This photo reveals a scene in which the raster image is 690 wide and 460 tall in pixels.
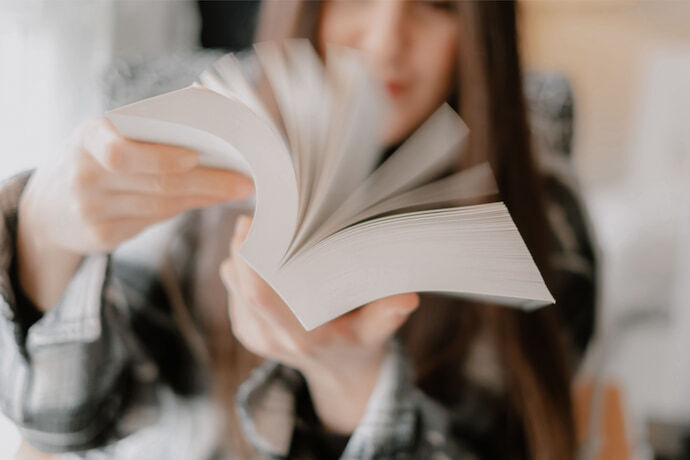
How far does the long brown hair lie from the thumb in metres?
0.21

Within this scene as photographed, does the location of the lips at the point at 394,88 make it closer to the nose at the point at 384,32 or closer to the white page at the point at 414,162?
the nose at the point at 384,32

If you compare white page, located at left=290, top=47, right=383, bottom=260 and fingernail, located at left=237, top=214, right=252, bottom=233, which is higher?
white page, located at left=290, top=47, right=383, bottom=260

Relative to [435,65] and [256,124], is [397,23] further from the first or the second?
[256,124]

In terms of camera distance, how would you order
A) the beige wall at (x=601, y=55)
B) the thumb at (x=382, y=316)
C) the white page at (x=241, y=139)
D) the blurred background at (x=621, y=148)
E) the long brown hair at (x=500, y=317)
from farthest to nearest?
the beige wall at (x=601, y=55) < the blurred background at (x=621, y=148) < the long brown hair at (x=500, y=317) < the thumb at (x=382, y=316) < the white page at (x=241, y=139)

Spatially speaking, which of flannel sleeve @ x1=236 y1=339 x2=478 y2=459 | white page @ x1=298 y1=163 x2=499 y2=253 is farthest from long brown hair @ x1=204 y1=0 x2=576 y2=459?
white page @ x1=298 y1=163 x2=499 y2=253

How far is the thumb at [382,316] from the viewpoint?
41cm

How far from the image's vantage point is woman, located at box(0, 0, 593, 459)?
41 cm

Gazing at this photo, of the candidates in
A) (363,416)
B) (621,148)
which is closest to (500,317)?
(363,416)

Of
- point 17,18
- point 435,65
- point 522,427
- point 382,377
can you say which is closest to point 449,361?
point 522,427

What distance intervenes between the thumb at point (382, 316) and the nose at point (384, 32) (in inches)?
12.4

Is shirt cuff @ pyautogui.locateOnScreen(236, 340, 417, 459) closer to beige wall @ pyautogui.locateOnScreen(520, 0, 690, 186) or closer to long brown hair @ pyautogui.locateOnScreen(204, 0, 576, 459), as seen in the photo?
long brown hair @ pyautogui.locateOnScreen(204, 0, 576, 459)

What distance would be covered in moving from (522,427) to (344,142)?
0.48 m

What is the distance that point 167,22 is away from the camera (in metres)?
1.02

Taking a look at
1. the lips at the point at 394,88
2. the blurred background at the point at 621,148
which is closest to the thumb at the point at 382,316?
the lips at the point at 394,88
